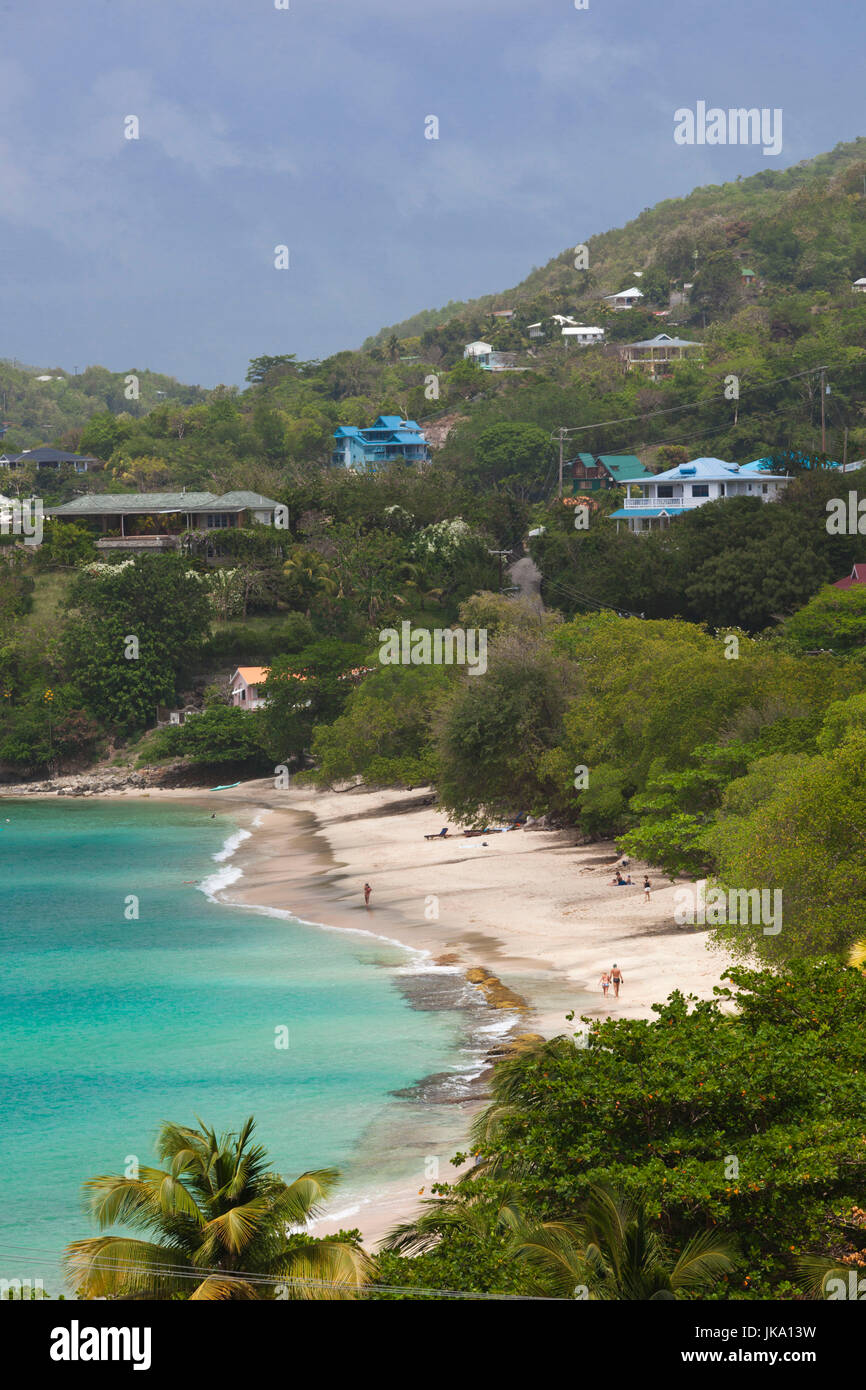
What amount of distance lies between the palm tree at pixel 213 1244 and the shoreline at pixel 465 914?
5.13 m

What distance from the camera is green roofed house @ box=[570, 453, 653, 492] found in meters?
101

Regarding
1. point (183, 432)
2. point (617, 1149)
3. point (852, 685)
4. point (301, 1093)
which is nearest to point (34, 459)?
point (183, 432)

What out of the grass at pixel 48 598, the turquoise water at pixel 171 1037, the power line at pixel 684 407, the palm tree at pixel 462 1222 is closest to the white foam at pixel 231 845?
the turquoise water at pixel 171 1037

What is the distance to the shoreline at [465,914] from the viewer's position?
22250mm

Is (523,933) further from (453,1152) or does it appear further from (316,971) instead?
(453,1152)

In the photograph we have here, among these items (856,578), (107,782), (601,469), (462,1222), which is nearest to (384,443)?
(601,469)

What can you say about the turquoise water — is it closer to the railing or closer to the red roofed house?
the red roofed house

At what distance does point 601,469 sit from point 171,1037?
263 ft

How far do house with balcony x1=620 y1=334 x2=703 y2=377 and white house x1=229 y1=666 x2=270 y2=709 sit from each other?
66.1 metres

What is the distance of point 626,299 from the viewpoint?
164 metres

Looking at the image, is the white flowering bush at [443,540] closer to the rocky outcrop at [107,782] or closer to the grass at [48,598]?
the rocky outcrop at [107,782]

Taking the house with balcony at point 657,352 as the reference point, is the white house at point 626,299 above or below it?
above

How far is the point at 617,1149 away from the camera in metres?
13.4
